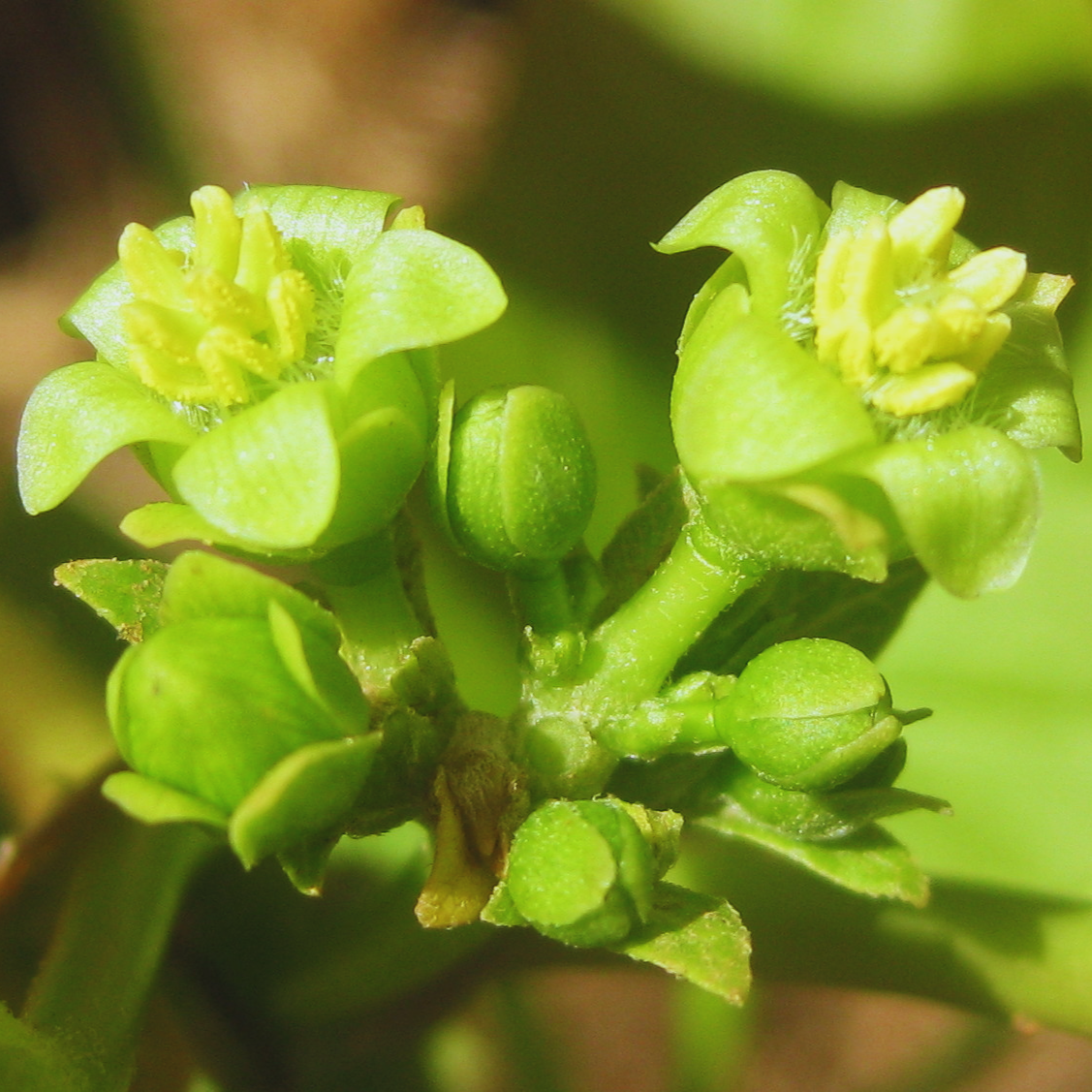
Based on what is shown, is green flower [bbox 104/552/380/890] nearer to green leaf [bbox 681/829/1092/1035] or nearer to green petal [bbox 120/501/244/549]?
green petal [bbox 120/501/244/549]

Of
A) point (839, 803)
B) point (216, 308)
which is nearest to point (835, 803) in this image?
point (839, 803)

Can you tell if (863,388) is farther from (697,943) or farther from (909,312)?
(697,943)

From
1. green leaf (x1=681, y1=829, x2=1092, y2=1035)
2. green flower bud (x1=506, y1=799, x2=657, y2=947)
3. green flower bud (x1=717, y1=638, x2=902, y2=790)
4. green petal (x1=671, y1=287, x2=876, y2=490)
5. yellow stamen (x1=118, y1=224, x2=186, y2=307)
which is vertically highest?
yellow stamen (x1=118, y1=224, x2=186, y2=307)

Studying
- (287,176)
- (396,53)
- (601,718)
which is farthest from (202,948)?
(396,53)

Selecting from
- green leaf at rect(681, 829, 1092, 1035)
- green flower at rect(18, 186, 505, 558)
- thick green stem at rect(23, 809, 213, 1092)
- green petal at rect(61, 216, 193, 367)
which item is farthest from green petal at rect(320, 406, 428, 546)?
green leaf at rect(681, 829, 1092, 1035)

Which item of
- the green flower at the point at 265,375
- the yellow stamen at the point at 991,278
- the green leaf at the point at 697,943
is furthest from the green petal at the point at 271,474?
the yellow stamen at the point at 991,278

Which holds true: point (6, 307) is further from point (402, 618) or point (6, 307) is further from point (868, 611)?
point (868, 611)
